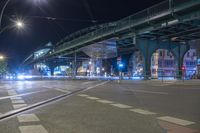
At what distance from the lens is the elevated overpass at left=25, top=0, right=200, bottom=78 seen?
36844mm

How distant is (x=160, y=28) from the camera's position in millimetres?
43344

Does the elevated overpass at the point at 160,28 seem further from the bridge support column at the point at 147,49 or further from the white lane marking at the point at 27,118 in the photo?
the white lane marking at the point at 27,118

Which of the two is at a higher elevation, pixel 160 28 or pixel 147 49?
pixel 160 28

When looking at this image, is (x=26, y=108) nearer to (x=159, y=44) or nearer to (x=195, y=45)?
(x=159, y=44)

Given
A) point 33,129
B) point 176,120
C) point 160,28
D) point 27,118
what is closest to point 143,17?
point 160,28

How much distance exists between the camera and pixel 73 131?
25.6 feet

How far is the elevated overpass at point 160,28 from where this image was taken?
36.8 metres

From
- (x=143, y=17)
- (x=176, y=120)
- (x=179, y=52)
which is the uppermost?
(x=143, y=17)

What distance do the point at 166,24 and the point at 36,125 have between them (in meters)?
34.6

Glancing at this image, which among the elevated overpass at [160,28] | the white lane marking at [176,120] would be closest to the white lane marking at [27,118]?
the white lane marking at [176,120]

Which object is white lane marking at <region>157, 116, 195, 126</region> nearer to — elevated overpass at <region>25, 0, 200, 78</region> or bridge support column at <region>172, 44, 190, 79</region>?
elevated overpass at <region>25, 0, 200, 78</region>

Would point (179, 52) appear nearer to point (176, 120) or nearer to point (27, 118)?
point (176, 120)

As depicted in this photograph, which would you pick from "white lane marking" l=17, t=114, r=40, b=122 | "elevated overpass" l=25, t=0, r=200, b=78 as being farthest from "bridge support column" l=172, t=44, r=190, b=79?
"white lane marking" l=17, t=114, r=40, b=122

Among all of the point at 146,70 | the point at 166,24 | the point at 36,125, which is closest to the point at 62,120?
the point at 36,125
